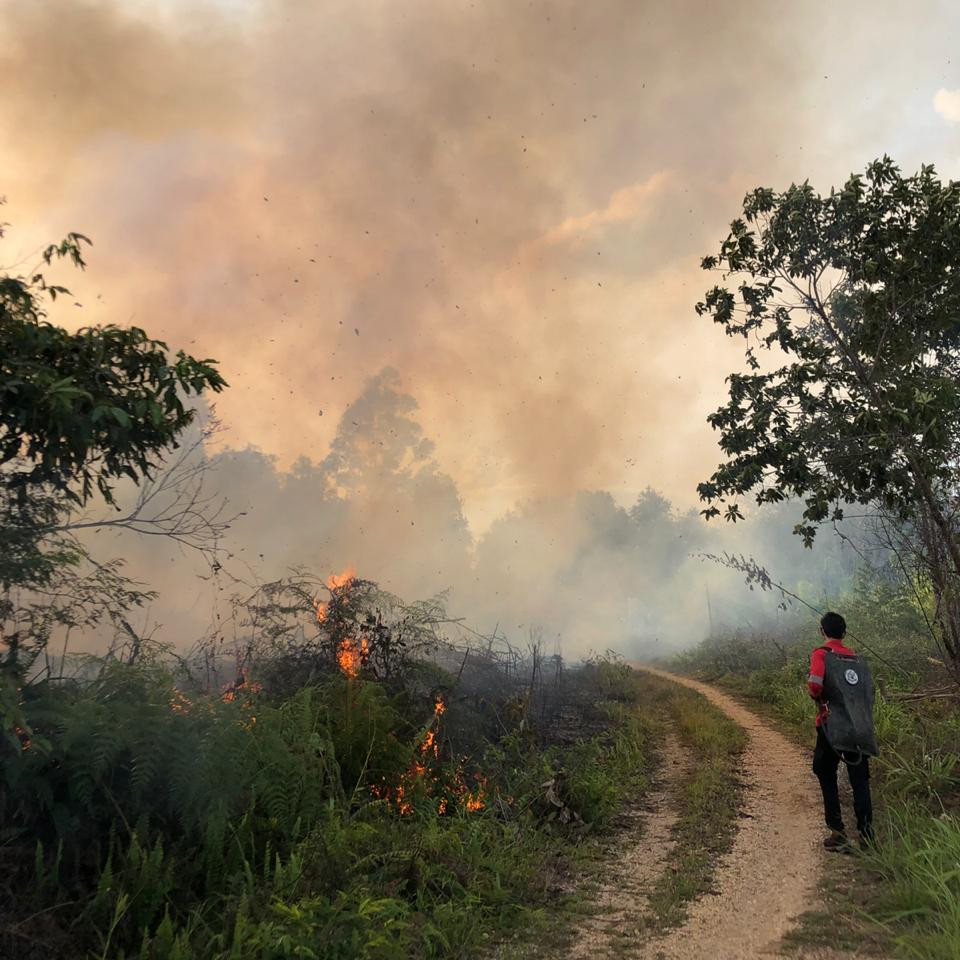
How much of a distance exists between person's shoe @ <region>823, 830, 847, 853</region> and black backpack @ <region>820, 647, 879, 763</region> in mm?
792

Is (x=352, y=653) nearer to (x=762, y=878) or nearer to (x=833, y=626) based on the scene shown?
(x=762, y=878)

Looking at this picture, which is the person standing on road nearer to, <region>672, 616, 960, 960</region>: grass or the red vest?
the red vest

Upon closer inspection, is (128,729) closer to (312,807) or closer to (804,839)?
(312,807)

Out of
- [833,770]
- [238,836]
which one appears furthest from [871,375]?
[238,836]

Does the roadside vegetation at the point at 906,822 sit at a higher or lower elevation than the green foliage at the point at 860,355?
lower

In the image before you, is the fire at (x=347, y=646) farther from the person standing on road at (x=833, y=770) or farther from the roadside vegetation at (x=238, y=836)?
the person standing on road at (x=833, y=770)

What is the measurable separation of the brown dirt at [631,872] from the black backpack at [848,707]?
93.4 inches

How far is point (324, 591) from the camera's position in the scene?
1043 centimetres

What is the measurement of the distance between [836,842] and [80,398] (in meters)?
8.77

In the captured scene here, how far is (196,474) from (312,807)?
12.0 ft

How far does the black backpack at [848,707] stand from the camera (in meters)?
6.98

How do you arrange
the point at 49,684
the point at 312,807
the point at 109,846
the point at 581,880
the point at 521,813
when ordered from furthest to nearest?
the point at 521,813, the point at 581,880, the point at 312,807, the point at 49,684, the point at 109,846

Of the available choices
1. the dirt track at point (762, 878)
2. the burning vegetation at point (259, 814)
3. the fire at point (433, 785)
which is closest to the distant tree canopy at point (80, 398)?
the burning vegetation at point (259, 814)

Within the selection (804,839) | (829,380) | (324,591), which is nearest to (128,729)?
(324,591)
